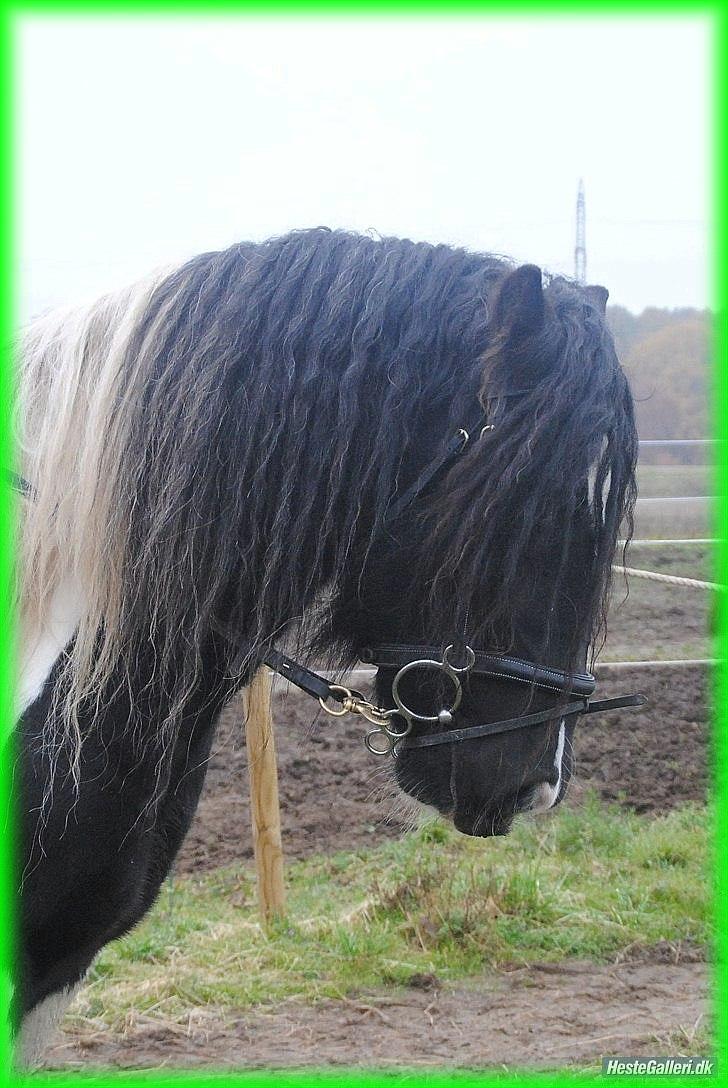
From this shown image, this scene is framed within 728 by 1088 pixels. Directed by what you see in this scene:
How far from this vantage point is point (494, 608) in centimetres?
186

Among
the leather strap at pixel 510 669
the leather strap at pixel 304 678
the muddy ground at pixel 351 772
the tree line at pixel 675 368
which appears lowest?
the muddy ground at pixel 351 772

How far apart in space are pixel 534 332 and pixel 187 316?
2.43 ft

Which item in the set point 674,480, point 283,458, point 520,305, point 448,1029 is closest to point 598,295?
point 520,305

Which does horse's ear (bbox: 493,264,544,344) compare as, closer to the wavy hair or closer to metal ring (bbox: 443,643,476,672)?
the wavy hair

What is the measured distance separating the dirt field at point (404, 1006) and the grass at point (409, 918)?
11cm

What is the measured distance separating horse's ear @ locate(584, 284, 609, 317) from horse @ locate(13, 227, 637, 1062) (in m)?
0.19

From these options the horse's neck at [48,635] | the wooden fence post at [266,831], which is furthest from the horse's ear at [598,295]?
the wooden fence post at [266,831]

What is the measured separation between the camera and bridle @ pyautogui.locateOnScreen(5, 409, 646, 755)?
6.18ft

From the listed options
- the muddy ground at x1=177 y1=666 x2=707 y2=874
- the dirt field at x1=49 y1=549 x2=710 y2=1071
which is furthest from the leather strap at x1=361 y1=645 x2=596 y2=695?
the muddy ground at x1=177 y1=666 x2=707 y2=874

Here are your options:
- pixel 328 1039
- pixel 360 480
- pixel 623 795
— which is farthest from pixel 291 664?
pixel 623 795

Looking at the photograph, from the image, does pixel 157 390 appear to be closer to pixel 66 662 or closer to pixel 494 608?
pixel 66 662

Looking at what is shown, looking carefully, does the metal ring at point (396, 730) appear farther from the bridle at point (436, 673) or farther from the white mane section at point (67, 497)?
the white mane section at point (67, 497)

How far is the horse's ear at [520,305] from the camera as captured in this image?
1822 millimetres

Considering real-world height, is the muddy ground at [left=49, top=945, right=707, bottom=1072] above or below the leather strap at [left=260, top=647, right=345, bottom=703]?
below
